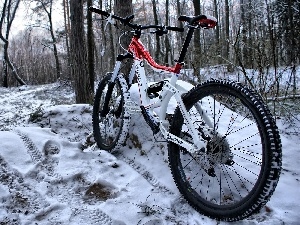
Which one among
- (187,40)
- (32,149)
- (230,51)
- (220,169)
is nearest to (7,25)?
(230,51)

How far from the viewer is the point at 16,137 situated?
3238 millimetres

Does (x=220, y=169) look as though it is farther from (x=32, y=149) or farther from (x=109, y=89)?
(x=32, y=149)

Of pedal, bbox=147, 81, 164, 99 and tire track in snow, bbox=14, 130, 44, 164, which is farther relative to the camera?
tire track in snow, bbox=14, 130, 44, 164

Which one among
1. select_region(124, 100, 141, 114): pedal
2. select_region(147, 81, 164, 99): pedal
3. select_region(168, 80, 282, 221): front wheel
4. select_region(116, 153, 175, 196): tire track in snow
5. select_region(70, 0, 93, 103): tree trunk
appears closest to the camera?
select_region(168, 80, 282, 221): front wheel

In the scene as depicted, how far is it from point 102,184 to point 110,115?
1.15 meters

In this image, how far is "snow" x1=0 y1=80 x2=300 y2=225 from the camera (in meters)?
2.16

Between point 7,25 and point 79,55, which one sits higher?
point 7,25

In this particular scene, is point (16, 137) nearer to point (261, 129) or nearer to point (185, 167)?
point (185, 167)

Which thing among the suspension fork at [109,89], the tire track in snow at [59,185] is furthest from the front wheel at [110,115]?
the tire track in snow at [59,185]

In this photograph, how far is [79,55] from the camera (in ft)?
22.7

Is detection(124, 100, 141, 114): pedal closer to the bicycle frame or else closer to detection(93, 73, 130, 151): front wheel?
detection(93, 73, 130, 151): front wheel

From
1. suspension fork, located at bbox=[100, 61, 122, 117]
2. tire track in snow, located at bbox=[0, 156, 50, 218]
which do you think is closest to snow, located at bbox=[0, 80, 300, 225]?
tire track in snow, located at bbox=[0, 156, 50, 218]

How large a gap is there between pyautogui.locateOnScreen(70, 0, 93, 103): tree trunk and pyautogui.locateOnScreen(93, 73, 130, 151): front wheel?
312 centimetres

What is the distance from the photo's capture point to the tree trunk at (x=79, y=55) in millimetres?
6941
